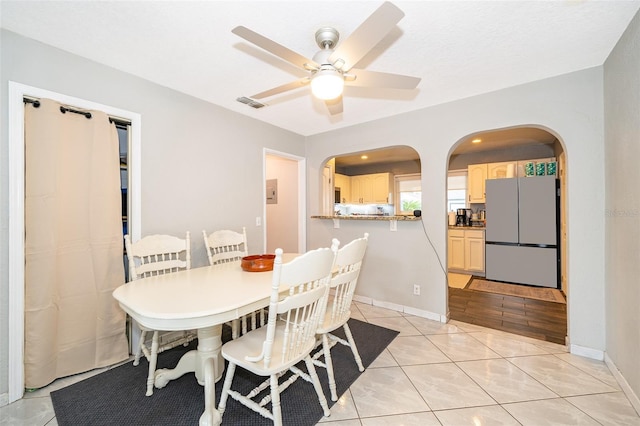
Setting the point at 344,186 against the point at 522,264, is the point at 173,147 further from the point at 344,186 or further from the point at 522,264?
the point at 522,264

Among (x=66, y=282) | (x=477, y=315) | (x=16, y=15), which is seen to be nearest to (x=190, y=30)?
(x=16, y=15)

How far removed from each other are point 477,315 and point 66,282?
388cm

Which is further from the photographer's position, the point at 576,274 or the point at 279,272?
the point at 576,274

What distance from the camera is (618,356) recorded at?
1908 mm

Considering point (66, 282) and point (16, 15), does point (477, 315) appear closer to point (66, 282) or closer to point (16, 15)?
point (66, 282)

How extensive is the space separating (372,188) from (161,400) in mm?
5731

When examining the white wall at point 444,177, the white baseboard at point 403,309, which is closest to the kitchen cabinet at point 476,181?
the white wall at point 444,177

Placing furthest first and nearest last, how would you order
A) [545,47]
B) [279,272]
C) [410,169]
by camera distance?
[410,169], [545,47], [279,272]

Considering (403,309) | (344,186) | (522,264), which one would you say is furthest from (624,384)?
(344,186)

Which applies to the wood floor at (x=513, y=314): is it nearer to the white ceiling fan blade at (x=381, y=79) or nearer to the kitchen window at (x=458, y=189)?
the kitchen window at (x=458, y=189)

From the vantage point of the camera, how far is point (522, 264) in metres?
4.42

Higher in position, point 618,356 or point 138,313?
point 138,313

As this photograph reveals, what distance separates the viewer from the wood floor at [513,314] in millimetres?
2732

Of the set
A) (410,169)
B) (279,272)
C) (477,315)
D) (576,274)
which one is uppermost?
(410,169)
